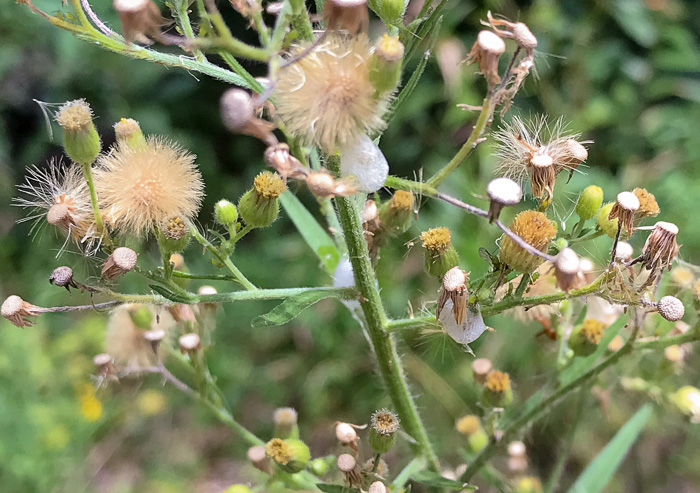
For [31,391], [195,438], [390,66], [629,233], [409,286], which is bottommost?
[195,438]

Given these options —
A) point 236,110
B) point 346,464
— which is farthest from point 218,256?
point 346,464

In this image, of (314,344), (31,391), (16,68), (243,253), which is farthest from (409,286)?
(16,68)

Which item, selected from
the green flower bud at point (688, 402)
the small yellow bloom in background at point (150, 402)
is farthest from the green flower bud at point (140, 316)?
the small yellow bloom in background at point (150, 402)

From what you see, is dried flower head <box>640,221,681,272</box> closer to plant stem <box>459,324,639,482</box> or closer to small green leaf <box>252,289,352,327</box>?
plant stem <box>459,324,639,482</box>

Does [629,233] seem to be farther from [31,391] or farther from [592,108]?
[31,391]

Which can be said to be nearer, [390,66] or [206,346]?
[390,66]

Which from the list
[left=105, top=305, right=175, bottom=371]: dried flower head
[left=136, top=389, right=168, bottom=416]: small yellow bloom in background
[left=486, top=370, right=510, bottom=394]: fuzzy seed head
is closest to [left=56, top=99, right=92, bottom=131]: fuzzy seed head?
[left=105, top=305, right=175, bottom=371]: dried flower head

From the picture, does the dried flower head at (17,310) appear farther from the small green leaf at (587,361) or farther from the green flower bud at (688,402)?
the green flower bud at (688,402)
